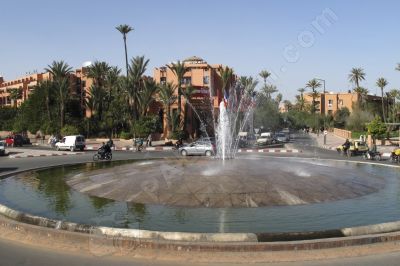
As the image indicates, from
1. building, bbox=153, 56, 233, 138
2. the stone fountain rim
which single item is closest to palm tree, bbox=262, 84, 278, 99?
building, bbox=153, 56, 233, 138

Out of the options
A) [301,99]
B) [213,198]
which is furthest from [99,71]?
[301,99]

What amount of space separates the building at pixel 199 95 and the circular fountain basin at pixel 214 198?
45751mm

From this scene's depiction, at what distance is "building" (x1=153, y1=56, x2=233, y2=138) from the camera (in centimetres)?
6844

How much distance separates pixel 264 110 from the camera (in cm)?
8781

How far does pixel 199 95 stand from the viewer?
6894cm

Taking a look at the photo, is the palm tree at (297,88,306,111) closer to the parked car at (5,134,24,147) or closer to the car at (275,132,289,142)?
the car at (275,132,289,142)

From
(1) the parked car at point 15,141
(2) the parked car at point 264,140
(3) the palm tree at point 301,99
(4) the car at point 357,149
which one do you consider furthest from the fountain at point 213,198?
(3) the palm tree at point 301,99

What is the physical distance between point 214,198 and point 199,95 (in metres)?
55.4

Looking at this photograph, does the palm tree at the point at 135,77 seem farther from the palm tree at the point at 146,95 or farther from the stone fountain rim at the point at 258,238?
the stone fountain rim at the point at 258,238

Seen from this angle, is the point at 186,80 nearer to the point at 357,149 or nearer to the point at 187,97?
the point at 187,97

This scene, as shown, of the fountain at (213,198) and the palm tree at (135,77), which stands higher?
the palm tree at (135,77)

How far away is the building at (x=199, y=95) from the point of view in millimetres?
68438

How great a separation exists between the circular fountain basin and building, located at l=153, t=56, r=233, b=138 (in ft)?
150

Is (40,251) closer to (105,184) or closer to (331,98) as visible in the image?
(105,184)
